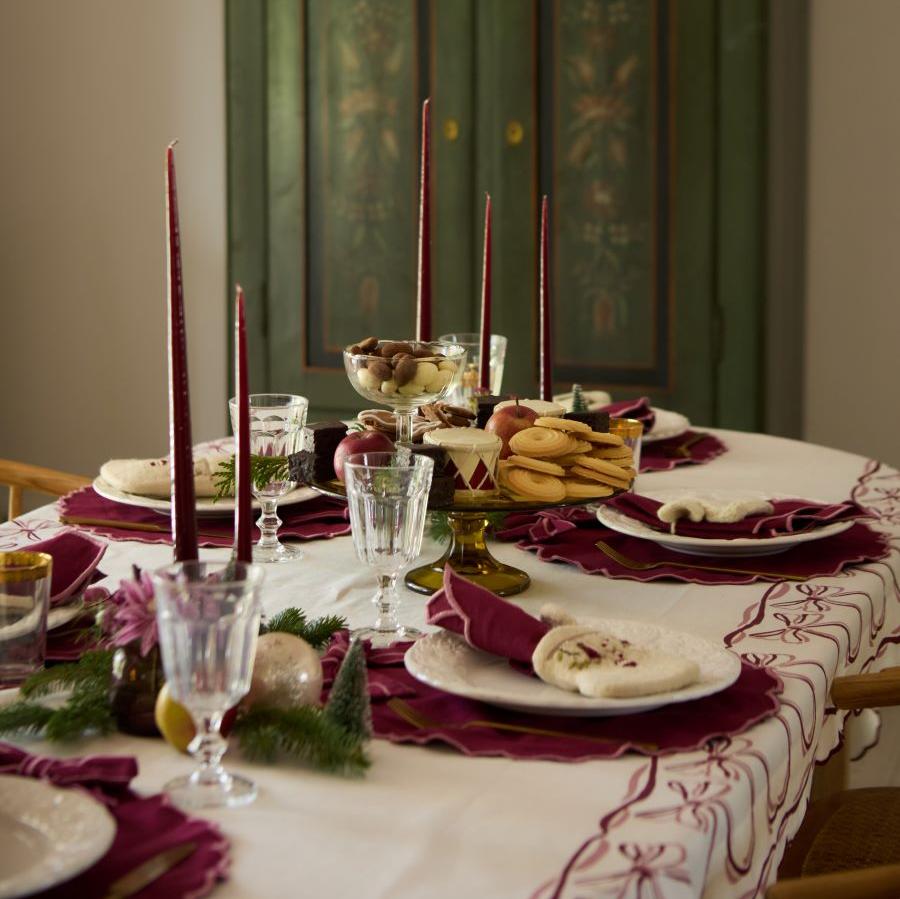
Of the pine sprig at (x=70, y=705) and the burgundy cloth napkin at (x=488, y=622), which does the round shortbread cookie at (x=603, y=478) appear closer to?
the burgundy cloth napkin at (x=488, y=622)

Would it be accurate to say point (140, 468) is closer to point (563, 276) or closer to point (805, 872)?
point (805, 872)

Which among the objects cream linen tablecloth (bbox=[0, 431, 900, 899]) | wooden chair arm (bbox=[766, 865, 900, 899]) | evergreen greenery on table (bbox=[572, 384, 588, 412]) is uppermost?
evergreen greenery on table (bbox=[572, 384, 588, 412])

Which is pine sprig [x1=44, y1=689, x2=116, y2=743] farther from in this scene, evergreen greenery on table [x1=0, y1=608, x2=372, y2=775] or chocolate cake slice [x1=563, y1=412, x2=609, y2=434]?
chocolate cake slice [x1=563, y1=412, x2=609, y2=434]

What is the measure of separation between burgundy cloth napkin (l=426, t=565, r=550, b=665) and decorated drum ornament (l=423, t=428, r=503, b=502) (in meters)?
0.20

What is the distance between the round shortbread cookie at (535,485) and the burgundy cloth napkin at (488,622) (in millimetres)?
221

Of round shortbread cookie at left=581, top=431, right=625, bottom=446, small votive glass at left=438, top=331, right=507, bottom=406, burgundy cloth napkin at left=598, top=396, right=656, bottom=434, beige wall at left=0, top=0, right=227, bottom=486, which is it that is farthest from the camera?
beige wall at left=0, top=0, right=227, bottom=486

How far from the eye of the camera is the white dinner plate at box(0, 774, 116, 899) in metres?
0.63

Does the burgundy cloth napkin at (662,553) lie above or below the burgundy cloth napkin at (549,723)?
above

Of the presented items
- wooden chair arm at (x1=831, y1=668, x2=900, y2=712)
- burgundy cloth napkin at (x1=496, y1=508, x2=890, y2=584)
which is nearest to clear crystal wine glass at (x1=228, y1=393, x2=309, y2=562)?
burgundy cloth napkin at (x1=496, y1=508, x2=890, y2=584)

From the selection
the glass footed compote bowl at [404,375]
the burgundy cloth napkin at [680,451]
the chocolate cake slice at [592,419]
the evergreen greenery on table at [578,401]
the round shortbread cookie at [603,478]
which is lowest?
the burgundy cloth napkin at [680,451]

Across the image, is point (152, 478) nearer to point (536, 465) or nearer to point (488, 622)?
point (536, 465)

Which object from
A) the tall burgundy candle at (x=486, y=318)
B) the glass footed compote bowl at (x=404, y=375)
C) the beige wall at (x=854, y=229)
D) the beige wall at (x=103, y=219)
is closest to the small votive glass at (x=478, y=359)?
the tall burgundy candle at (x=486, y=318)

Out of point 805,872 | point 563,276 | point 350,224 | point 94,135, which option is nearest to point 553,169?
point 563,276

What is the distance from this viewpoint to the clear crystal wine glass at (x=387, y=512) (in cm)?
103
